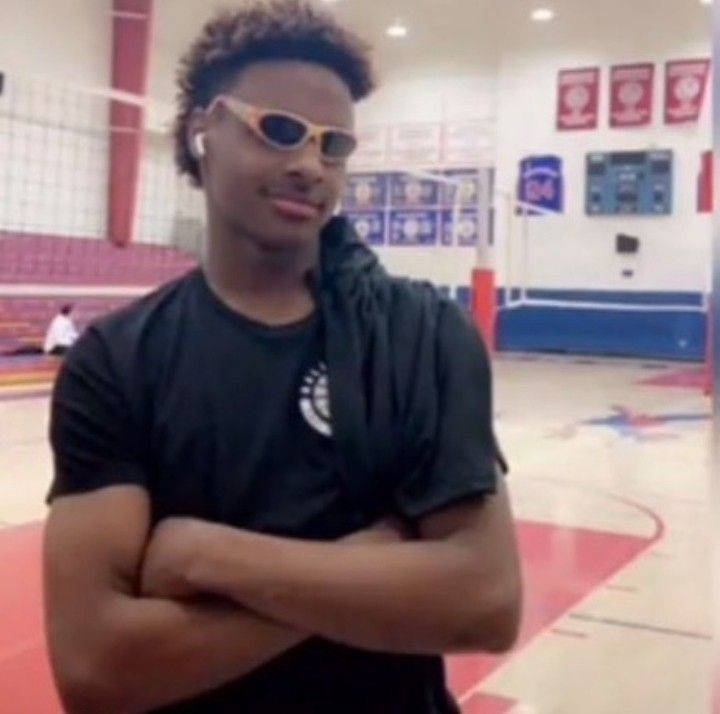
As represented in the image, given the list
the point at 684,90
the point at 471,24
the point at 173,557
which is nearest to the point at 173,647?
the point at 173,557

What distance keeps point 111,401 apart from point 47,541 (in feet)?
0.53

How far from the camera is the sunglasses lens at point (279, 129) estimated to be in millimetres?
1132

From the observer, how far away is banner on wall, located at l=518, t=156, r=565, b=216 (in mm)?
13859

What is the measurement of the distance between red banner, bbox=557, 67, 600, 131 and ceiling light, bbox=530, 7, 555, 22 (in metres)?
0.69

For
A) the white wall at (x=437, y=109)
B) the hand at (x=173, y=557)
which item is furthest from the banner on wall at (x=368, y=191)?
the hand at (x=173, y=557)

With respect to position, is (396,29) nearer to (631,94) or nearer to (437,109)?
(437,109)

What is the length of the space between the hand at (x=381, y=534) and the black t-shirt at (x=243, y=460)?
2cm

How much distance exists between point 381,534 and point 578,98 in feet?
43.7

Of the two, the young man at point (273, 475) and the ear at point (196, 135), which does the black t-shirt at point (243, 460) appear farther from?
the ear at point (196, 135)

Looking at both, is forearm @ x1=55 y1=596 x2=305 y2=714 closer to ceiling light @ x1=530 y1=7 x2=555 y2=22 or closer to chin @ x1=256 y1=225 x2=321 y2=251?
chin @ x1=256 y1=225 x2=321 y2=251

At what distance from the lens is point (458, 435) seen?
43.9 inches

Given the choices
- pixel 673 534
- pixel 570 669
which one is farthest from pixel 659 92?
pixel 570 669

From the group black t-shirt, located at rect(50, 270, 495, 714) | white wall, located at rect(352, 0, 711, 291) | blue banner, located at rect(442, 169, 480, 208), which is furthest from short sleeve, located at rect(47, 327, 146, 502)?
blue banner, located at rect(442, 169, 480, 208)

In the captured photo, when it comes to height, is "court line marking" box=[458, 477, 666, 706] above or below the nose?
below
